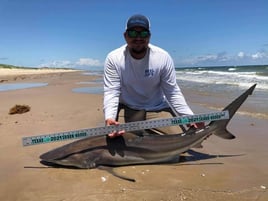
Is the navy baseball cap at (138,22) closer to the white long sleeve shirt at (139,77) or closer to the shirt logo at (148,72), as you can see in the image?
the white long sleeve shirt at (139,77)

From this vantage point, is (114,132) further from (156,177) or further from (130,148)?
(156,177)

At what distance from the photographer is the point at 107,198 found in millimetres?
3314

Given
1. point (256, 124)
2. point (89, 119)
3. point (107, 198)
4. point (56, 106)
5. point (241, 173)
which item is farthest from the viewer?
point (56, 106)

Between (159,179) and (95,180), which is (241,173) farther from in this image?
(95,180)

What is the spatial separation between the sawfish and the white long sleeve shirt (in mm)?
366

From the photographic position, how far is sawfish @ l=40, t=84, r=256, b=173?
4148 millimetres

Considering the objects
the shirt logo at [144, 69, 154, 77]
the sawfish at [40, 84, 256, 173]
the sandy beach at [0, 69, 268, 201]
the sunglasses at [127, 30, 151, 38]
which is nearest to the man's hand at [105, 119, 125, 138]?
the sawfish at [40, 84, 256, 173]

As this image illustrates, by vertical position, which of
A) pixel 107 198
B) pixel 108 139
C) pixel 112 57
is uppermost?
pixel 112 57

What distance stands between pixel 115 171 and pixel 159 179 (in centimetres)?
55

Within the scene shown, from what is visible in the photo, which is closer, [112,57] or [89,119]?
[112,57]

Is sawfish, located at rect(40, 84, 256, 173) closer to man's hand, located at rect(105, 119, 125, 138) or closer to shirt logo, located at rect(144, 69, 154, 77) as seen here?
man's hand, located at rect(105, 119, 125, 138)

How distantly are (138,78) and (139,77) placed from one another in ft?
0.07

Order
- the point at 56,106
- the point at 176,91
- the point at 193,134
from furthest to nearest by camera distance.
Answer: the point at 56,106 → the point at 176,91 → the point at 193,134

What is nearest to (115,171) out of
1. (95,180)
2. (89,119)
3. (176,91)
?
(95,180)
